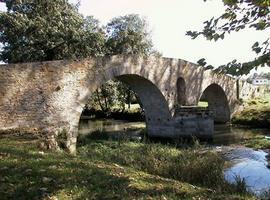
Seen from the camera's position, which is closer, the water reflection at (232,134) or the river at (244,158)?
the river at (244,158)

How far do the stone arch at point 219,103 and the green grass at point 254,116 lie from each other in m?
1.05

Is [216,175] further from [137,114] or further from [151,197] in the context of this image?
[137,114]

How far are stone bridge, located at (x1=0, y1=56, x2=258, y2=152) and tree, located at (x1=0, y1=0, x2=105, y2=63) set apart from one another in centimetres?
680

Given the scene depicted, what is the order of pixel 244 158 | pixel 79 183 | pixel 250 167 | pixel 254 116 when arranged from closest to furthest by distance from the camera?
pixel 79 183, pixel 250 167, pixel 244 158, pixel 254 116

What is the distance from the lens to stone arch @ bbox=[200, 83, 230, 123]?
3800cm

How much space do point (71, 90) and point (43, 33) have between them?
1143 centimetres

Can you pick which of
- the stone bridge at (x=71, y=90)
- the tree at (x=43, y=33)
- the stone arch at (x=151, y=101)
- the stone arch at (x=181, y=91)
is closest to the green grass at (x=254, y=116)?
the stone arch at (x=181, y=91)

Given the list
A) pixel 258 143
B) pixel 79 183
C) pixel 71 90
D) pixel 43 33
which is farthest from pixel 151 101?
pixel 79 183

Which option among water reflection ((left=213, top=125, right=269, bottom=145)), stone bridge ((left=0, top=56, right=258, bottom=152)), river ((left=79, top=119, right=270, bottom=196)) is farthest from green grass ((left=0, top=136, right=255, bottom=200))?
water reflection ((left=213, top=125, right=269, bottom=145))

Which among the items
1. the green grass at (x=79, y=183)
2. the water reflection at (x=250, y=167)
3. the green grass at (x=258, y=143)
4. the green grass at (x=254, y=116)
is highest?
the green grass at (x=254, y=116)

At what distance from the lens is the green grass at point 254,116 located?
1291 inches

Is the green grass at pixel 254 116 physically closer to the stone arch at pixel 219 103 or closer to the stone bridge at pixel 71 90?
the stone arch at pixel 219 103

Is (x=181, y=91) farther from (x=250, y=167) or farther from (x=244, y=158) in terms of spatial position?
(x=250, y=167)

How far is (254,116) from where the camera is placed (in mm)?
35125
